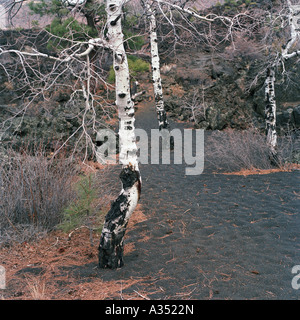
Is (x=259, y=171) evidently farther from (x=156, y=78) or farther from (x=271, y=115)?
(x=156, y=78)

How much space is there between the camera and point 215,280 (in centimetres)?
300

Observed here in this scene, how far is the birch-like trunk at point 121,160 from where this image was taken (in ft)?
10.9

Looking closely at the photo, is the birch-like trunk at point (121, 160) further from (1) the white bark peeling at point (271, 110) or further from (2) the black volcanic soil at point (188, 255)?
(1) the white bark peeling at point (271, 110)

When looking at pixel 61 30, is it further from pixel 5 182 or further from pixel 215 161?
pixel 5 182

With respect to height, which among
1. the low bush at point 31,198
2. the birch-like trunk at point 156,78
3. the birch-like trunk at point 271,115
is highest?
the birch-like trunk at point 156,78

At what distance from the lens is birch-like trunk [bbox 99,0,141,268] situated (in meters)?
3.32

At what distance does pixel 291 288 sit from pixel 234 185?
11.8 ft

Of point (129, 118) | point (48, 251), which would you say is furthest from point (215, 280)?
point (48, 251)

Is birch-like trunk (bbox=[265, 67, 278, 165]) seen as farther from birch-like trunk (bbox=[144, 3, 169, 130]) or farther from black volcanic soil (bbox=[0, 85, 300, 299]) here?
birch-like trunk (bbox=[144, 3, 169, 130])

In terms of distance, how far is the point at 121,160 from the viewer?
345cm

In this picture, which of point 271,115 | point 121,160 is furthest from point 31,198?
point 271,115

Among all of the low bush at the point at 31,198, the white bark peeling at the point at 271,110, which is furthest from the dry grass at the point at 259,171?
the low bush at the point at 31,198

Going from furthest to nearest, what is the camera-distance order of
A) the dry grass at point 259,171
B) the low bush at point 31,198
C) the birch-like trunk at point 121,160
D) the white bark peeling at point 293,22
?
1. the dry grass at point 259,171
2. the white bark peeling at point 293,22
3. the low bush at point 31,198
4. the birch-like trunk at point 121,160

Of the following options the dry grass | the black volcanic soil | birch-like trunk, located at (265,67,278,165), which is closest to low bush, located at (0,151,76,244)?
the black volcanic soil
